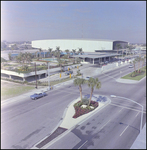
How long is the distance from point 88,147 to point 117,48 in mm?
100352

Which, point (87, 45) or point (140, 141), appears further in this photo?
point (87, 45)

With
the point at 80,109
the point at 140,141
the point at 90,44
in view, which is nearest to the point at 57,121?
the point at 80,109

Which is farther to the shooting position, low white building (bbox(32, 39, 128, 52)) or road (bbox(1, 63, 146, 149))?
low white building (bbox(32, 39, 128, 52))

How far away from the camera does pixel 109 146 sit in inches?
534

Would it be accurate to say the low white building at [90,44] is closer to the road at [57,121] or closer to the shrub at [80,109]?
the road at [57,121]

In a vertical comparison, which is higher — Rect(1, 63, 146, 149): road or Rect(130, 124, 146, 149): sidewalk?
Rect(1, 63, 146, 149): road

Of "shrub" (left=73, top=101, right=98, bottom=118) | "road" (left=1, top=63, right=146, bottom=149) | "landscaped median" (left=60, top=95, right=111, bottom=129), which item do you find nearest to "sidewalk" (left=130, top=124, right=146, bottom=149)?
"road" (left=1, top=63, right=146, bottom=149)

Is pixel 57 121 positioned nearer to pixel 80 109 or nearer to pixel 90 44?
pixel 80 109

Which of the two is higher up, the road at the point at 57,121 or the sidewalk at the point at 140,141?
the road at the point at 57,121

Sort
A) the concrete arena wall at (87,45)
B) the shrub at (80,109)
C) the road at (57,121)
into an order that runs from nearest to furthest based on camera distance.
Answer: the road at (57,121) < the shrub at (80,109) < the concrete arena wall at (87,45)

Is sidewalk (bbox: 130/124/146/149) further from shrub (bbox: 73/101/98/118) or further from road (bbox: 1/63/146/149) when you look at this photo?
shrub (bbox: 73/101/98/118)

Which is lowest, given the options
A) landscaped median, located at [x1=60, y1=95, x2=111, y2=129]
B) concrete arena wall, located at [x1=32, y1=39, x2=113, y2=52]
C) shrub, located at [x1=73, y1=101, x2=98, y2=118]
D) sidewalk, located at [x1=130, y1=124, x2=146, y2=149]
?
sidewalk, located at [x1=130, y1=124, x2=146, y2=149]

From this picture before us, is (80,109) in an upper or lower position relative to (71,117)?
upper

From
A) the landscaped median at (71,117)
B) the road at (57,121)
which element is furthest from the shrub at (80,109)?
the road at (57,121)
